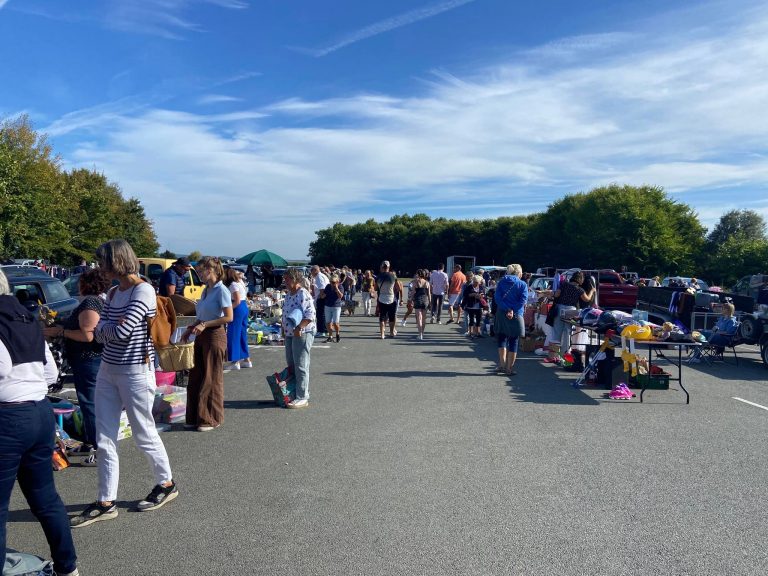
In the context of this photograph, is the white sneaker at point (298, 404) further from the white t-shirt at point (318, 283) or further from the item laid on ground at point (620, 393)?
the white t-shirt at point (318, 283)

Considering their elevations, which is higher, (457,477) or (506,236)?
(506,236)

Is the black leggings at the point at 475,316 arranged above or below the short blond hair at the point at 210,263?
below

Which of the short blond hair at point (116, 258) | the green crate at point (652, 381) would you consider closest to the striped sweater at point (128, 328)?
the short blond hair at point (116, 258)

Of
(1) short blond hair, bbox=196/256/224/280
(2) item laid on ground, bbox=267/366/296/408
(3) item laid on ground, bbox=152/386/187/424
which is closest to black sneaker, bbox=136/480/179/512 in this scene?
(3) item laid on ground, bbox=152/386/187/424

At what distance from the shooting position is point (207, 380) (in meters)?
6.52

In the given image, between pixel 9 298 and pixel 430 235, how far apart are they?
83.6m

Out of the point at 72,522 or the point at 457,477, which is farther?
the point at 457,477

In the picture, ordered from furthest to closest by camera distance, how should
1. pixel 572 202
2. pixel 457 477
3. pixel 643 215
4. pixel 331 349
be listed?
pixel 572 202
pixel 643 215
pixel 331 349
pixel 457 477

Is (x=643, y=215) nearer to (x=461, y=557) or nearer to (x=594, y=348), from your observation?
A: (x=594, y=348)

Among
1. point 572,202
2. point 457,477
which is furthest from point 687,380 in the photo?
point 572,202

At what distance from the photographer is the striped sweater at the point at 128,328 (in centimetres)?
410

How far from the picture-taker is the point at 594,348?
32.9 ft

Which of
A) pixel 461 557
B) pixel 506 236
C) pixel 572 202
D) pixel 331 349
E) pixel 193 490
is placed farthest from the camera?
pixel 506 236

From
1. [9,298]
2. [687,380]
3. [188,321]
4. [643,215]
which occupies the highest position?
[643,215]
